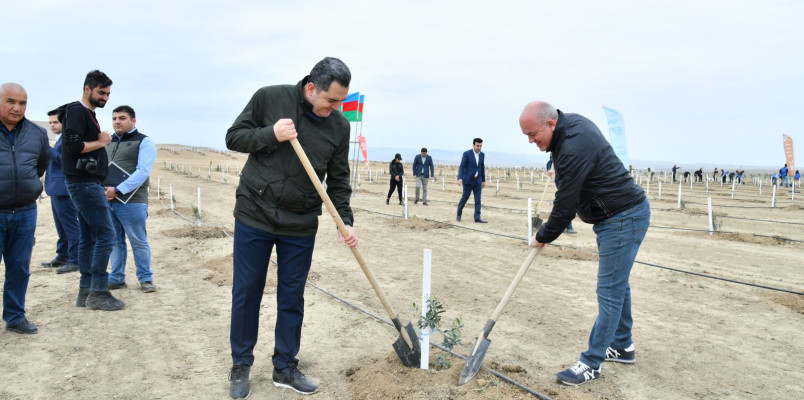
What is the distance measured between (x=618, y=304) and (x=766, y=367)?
1.58 meters

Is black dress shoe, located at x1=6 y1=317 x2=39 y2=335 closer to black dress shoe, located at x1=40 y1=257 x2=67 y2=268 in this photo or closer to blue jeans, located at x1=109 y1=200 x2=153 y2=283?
blue jeans, located at x1=109 y1=200 x2=153 y2=283

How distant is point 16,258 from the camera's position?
4.27m

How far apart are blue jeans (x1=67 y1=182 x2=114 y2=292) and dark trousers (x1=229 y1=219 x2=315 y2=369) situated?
2.47 m

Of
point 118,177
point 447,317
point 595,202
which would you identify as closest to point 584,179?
point 595,202

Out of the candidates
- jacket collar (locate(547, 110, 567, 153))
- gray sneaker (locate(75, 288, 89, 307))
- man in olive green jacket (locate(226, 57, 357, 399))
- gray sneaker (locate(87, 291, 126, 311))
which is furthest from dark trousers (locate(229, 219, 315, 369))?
gray sneaker (locate(75, 288, 89, 307))

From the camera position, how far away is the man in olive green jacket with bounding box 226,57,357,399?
9.73 ft

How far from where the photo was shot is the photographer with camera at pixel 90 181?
4.51 m

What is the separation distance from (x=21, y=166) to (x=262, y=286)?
2.60 meters

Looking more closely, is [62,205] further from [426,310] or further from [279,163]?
[426,310]

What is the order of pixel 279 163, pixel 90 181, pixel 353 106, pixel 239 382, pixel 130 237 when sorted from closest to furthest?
pixel 279 163 → pixel 239 382 → pixel 90 181 → pixel 130 237 → pixel 353 106

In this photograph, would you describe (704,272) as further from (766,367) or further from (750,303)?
(766,367)

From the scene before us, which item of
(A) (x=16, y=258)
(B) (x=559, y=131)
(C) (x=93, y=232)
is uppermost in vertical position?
(B) (x=559, y=131)

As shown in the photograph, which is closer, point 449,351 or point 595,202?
point 595,202

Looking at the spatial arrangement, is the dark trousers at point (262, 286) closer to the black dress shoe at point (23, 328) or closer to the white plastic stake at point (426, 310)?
the white plastic stake at point (426, 310)
